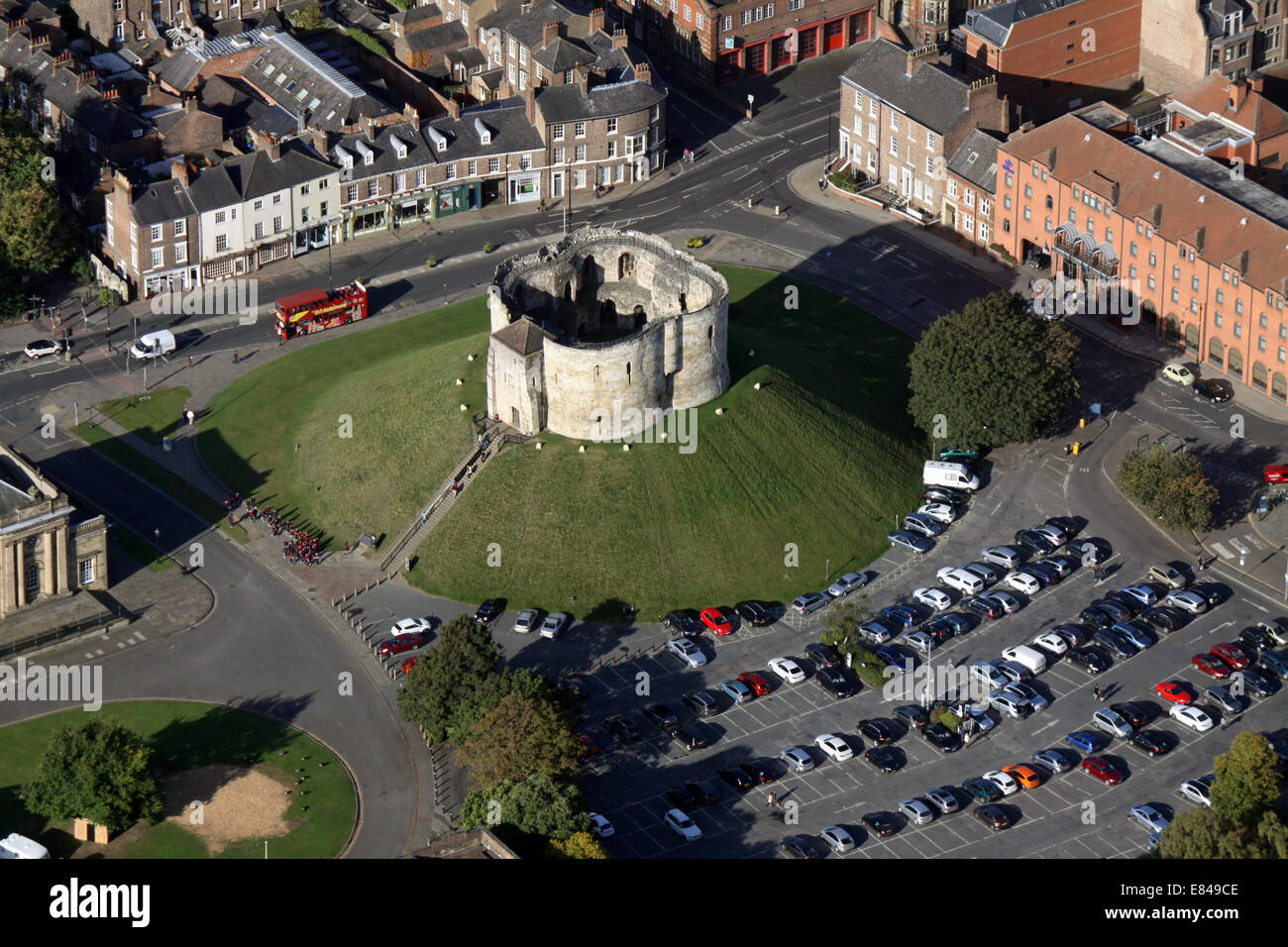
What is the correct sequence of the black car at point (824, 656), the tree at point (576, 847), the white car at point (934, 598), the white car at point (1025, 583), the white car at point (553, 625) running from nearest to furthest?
the tree at point (576, 847), the black car at point (824, 656), the white car at point (553, 625), the white car at point (934, 598), the white car at point (1025, 583)

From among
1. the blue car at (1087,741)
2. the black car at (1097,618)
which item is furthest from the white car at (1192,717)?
the black car at (1097,618)

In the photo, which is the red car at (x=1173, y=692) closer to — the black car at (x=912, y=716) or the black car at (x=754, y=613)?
the black car at (x=912, y=716)

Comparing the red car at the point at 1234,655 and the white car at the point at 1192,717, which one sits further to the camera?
the red car at the point at 1234,655

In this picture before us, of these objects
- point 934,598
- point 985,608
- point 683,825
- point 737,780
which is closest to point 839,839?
point 737,780

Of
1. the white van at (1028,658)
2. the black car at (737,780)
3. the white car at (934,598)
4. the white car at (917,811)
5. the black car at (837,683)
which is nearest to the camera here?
the white car at (917,811)

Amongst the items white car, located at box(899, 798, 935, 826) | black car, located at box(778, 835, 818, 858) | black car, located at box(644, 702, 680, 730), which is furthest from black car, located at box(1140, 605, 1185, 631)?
black car, located at box(644, 702, 680, 730)

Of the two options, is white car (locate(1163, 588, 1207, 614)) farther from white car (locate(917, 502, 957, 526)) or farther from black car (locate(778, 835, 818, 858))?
black car (locate(778, 835, 818, 858))

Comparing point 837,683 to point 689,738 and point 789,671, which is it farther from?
point 689,738
